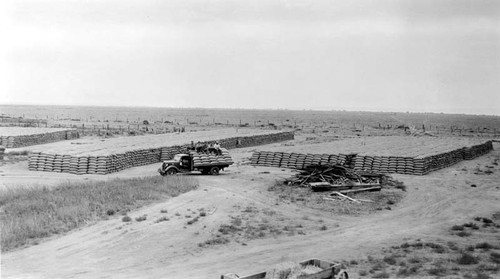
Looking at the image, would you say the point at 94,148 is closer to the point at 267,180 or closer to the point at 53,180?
the point at 53,180

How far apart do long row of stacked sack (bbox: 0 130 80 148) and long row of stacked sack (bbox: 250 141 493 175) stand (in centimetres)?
2458

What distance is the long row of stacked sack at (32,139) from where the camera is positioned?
49.6m

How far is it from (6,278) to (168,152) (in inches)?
1172

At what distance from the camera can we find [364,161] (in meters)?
36.1

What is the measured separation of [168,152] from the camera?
42.8 m

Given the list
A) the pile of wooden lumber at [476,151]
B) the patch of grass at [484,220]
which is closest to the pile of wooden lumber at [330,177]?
the patch of grass at [484,220]

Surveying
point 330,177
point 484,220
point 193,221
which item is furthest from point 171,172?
point 484,220

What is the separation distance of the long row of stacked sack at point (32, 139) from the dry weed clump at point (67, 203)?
91.8 feet

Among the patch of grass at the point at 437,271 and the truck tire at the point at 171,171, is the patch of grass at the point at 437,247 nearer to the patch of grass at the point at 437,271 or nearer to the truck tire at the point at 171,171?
the patch of grass at the point at 437,271

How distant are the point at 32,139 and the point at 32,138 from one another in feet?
0.35

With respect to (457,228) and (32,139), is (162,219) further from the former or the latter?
(32,139)

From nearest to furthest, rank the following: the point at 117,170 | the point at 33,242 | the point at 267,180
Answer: the point at 33,242, the point at 267,180, the point at 117,170

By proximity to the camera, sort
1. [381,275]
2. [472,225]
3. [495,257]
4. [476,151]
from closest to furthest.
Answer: [381,275] < [495,257] < [472,225] < [476,151]

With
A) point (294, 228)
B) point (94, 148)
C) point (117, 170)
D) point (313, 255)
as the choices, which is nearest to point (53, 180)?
point (117, 170)
